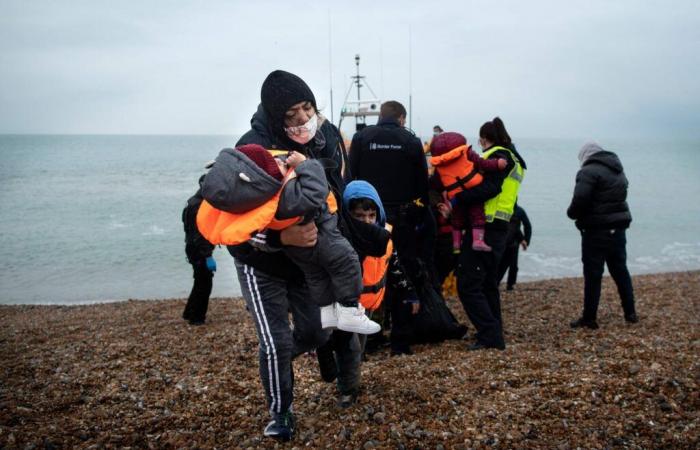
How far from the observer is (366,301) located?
4.09 m

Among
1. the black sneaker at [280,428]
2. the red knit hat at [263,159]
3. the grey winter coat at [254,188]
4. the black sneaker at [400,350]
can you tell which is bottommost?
the black sneaker at [400,350]

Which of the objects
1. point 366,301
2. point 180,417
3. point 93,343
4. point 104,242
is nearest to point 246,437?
point 180,417

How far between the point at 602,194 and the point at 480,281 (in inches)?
85.7

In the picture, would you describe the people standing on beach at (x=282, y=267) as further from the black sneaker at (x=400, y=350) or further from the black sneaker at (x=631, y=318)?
the black sneaker at (x=631, y=318)

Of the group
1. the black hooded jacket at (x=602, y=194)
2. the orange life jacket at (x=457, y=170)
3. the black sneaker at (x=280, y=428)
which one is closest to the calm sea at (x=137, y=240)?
the black hooded jacket at (x=602, y=194)

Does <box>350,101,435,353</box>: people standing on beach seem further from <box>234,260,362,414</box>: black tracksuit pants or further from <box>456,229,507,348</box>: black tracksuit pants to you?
<box>234,260,362,414</box>: black tracksuit pants

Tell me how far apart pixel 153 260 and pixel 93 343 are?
15934 mm

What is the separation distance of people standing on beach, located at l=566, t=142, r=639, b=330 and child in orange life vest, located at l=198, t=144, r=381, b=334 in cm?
450

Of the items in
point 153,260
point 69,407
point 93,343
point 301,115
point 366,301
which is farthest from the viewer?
point 153,260

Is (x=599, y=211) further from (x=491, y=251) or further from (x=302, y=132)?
(x=302, y=132)

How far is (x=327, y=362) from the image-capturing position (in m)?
4.31

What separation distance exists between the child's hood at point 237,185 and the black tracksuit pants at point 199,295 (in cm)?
555

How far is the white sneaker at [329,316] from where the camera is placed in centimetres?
366

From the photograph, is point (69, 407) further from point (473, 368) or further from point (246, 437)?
point (473, 368)
